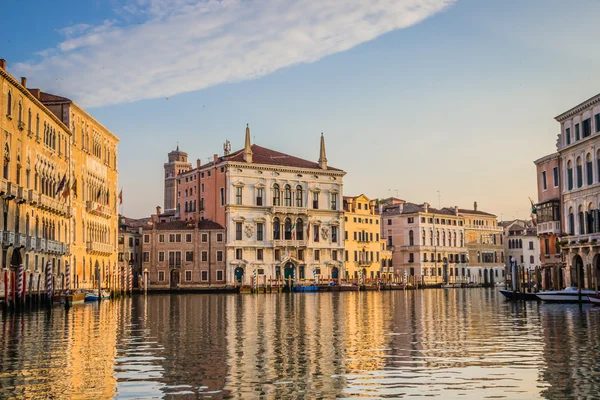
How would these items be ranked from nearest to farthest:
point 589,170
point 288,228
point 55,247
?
1. point 589,170
2. point 55,247
3. point 288,228

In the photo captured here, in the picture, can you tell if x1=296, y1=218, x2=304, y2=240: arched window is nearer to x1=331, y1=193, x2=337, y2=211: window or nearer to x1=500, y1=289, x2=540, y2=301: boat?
x1=331, y1=193, x2=337, y2=211: window

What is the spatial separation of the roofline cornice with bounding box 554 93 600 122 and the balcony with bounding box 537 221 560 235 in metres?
6.18

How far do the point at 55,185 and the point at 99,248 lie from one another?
36.0ft

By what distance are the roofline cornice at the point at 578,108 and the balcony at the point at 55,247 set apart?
92.7 feet

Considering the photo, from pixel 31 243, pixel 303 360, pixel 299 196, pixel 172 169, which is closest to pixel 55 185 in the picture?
pixel 31 243

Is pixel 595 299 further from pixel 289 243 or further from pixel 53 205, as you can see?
pixel 289 243

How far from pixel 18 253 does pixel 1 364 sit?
23.2 metres

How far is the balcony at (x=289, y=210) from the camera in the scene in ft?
252

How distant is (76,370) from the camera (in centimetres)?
1284

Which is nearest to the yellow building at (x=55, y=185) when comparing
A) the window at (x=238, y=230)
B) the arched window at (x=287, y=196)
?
the window at (x=238, y=230)

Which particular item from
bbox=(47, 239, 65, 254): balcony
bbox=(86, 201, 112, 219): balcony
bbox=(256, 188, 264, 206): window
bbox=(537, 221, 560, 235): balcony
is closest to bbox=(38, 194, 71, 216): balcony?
bbox=(47, 239, 65, 254): balcony

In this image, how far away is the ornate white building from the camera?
74875 mm

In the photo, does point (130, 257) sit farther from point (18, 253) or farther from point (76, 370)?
point (76, 370)

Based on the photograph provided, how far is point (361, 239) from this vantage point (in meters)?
87.1
